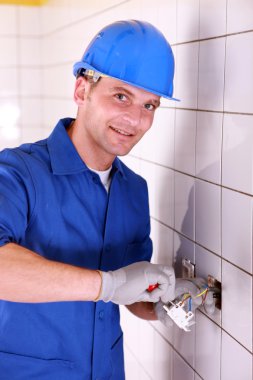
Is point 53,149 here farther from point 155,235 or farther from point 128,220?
point 155,235

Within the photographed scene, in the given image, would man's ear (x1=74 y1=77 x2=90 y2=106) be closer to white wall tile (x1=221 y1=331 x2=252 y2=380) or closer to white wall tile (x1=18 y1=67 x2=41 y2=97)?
white wall tile (x1=221 y1=331 x2=252 y2=380)

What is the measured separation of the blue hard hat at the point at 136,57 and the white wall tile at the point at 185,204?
13.8 inches

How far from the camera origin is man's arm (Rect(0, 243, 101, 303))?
50.9 inches

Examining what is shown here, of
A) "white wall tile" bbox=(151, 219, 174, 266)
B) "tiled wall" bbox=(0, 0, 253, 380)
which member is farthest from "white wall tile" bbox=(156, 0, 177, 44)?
→ "white wall tile" bbox=(151, 219, 174, 266)

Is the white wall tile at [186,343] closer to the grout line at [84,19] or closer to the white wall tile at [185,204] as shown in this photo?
the white wall tile at [185,204]

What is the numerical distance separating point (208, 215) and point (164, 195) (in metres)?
0.36

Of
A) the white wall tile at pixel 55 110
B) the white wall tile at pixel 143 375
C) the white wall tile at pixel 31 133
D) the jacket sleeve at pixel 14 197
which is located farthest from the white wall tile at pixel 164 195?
the white wall tile at pixel 31 133

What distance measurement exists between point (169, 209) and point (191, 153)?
0.29 m

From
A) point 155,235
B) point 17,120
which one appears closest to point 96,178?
point 155,235

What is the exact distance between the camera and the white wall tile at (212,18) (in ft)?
4.81

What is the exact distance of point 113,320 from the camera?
178 centimetres

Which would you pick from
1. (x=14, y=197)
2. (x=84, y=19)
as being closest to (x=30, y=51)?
(x=84, y=19)

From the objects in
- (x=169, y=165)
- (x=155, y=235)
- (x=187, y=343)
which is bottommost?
(x=187, y=343)

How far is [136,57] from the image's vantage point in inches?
57.8
